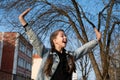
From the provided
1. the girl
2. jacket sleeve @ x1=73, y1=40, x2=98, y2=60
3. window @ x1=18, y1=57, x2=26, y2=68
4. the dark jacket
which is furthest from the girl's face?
window @ x1=18, y1=57, x2=26, y2=68

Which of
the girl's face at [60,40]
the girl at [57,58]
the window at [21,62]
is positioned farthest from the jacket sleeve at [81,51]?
the window at [21,62]

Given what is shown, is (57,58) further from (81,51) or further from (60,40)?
(81,51)

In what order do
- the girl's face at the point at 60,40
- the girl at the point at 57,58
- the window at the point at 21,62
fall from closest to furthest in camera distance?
the girl at the point at 57,58 → the girl's face at the point at 60,40 → the window at the point at 21,62

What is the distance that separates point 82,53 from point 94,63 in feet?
37.6

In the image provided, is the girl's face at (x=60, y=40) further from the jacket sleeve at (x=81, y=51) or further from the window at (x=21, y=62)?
the window at (x=21, y=62)

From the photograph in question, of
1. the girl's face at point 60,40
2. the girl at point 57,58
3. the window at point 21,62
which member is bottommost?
the girl at point 57,58

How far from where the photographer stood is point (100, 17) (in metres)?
16.4

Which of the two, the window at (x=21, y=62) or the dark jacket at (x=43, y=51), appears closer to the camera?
the dark jacket at (x=43, y=51)

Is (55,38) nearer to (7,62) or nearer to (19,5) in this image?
(19,5)

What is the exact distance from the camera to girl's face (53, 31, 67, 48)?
4.30 m

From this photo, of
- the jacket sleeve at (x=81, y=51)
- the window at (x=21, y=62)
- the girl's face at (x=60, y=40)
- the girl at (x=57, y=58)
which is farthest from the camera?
the window at (x=21, y=62)

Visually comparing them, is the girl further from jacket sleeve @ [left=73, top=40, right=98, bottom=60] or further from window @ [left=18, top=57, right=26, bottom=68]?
window @ [left=18, top=57, right=26, bottom=68]

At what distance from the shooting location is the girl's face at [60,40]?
14.1 feet

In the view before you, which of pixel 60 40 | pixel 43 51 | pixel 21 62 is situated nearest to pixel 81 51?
pixel 60 40
